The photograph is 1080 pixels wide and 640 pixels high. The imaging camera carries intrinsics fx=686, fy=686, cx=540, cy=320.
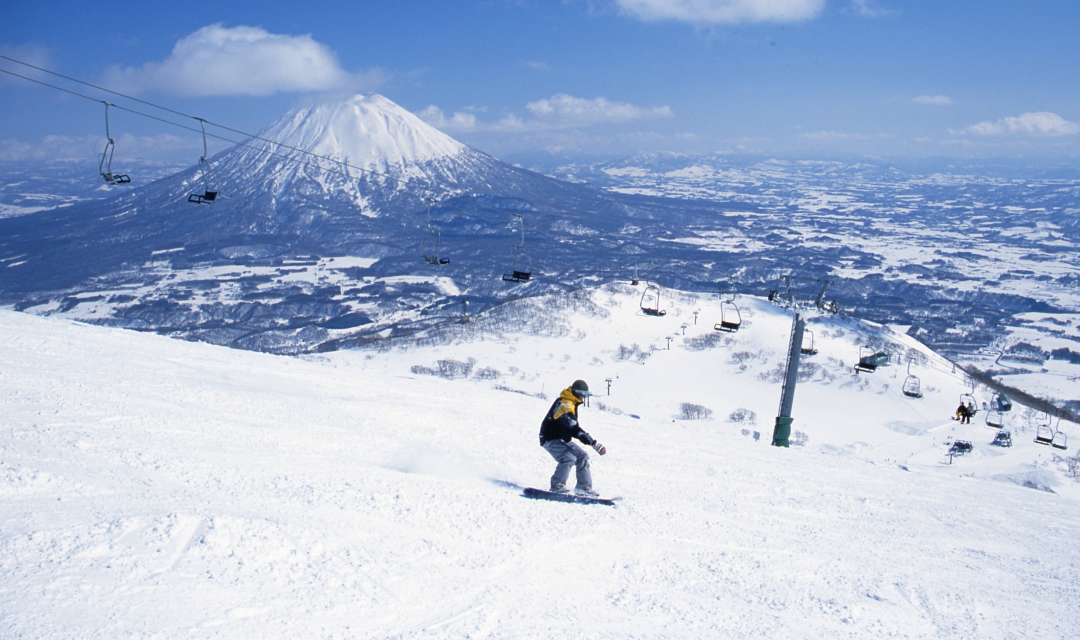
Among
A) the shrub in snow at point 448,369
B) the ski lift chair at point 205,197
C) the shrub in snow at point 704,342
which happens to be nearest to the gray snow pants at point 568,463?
the ski lift chair at point 205,197

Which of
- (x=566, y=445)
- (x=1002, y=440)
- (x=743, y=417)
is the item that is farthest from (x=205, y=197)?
(x=1002, y=440)

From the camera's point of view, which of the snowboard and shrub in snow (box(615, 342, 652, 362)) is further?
shrub in snow (box(615, 342, 652, 362))

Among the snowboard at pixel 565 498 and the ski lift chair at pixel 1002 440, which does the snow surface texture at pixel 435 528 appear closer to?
the snowboard at pixel 565 498

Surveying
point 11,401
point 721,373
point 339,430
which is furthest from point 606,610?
point 721,373

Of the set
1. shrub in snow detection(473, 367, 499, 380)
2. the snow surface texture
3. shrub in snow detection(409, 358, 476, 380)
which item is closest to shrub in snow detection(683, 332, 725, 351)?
shrub in snow detection(473, 367, 499, 380)

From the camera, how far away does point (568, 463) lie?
991 centimetres

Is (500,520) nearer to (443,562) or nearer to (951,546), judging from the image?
(443,562)

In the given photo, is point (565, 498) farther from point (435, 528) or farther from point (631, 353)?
point (631, 353)

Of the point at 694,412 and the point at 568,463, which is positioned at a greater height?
the point at 568,463

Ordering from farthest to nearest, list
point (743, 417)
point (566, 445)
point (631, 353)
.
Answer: point (631, 353) < point (743, 417) < point (566, 445)

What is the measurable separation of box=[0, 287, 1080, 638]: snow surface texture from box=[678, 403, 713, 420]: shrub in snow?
181 feet

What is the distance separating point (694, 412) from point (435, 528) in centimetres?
6779

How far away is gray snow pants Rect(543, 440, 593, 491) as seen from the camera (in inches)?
389

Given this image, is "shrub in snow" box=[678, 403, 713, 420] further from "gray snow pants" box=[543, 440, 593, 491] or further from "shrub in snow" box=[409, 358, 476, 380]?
"gray snow pants" box=[543, 440, 593, 491]
